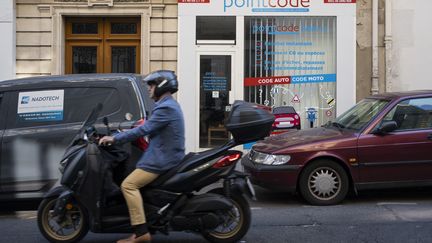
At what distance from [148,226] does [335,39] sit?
8.62 m

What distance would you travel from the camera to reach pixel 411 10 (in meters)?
12.6

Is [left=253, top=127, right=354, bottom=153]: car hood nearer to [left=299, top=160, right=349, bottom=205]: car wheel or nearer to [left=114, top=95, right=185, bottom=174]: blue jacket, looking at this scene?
[left=299, top=160, right=349, bottom=205]: car wheel

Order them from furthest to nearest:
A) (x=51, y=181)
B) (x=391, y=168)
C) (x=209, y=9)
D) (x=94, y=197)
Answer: (x=209, y=9), (x=391, y=168), (x=51, y=181), (x=94, y=197)

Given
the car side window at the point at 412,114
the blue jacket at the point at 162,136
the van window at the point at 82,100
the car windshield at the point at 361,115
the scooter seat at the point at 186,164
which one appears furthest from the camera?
the car windshield at the point at 361,115

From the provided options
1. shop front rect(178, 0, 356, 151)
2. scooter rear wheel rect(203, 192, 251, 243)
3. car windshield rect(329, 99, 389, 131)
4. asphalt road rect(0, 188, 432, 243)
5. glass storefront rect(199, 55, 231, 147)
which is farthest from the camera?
glass storefront rect(199, 55, 231, 147)

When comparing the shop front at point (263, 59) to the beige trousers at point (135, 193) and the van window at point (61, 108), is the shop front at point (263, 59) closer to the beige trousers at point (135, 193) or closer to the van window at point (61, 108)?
the van window at point (61, 108)

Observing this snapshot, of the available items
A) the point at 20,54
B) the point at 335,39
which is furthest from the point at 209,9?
the point at 20,54

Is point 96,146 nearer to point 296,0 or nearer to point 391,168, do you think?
point 391,168

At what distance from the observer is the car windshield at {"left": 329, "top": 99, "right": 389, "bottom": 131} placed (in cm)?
787

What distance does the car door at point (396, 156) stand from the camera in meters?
7.52

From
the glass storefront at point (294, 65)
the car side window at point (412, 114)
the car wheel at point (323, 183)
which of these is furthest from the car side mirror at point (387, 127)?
the glass storefront at point (294, 65)

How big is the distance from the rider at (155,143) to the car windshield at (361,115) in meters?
3.38

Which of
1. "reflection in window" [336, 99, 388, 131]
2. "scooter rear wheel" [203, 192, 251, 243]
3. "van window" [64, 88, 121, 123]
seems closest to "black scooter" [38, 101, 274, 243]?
"scooter rear wheel" [203, 192, 251, 243]

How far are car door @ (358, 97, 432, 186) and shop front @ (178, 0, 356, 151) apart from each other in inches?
200
